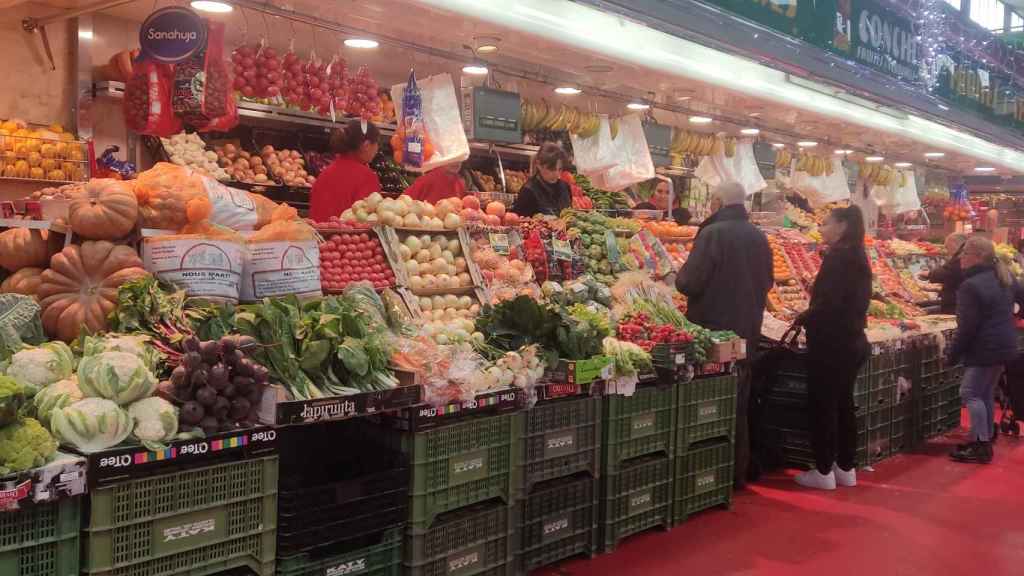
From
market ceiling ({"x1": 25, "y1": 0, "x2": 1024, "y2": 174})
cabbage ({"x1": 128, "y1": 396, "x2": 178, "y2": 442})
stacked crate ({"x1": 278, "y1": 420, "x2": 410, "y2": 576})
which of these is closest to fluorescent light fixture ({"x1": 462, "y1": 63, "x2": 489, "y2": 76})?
market ceiling ({"x1": 25, "y1": 0, "x2": 1024, "y2": 174})

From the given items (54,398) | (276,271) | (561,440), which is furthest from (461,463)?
(54,398)

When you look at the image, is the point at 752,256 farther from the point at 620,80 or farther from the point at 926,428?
the point at 926,428

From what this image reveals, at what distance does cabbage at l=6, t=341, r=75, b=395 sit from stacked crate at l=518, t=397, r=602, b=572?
6.06ft

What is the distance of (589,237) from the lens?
6258 mm

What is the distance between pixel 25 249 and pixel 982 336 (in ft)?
22.0

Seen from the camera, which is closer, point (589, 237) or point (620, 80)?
point (589, 237)

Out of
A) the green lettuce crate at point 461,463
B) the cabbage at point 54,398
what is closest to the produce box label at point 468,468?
the green lettuce crate at point 461,463

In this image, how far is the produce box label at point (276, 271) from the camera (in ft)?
12.1

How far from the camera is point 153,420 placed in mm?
2641

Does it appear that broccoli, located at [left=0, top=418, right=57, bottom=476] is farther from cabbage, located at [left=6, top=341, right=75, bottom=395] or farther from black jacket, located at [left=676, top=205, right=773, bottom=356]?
black jacket, located at [left=676, top=205, right=773, bottom=356]

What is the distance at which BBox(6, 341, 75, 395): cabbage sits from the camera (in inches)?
108

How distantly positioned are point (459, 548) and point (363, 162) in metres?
3.59

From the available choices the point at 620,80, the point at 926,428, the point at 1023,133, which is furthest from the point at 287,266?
the point at 1023,133

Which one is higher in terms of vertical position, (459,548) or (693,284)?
(693,284)
